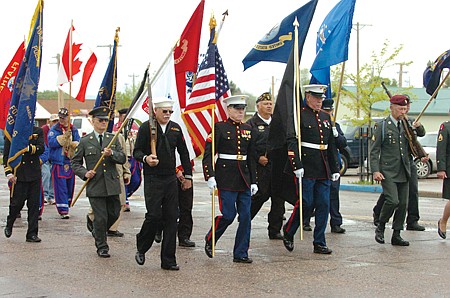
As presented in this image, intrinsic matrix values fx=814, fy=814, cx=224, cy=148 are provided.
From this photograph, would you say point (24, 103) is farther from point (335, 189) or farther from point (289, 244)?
point (335, 189)

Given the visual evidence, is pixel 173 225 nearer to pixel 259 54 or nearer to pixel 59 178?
pixel 259 54

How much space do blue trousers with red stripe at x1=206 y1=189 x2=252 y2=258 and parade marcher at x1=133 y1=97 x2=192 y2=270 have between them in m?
0.64

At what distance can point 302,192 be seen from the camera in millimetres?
9805

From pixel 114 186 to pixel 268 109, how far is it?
265 cm

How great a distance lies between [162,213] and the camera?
8.78 m

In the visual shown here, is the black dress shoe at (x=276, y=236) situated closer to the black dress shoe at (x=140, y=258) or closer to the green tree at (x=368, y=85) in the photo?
the black dress shoe at (x=140, y=258)

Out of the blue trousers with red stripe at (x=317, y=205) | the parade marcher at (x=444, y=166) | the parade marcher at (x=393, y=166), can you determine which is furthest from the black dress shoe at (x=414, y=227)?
the blue trousers with red stripe at (x=317, y=205)

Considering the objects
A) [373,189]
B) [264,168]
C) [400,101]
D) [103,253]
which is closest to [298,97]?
[400,101]

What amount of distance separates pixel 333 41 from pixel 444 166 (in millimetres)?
2298

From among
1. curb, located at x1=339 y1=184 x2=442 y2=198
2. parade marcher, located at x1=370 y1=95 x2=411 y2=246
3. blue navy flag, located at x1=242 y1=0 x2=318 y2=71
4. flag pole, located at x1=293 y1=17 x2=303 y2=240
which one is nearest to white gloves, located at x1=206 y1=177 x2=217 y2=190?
flag pole, located at x1=293 y1=17 x2=303 y2=240

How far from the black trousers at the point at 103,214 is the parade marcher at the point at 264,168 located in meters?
2.21

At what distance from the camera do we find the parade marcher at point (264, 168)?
441 inches

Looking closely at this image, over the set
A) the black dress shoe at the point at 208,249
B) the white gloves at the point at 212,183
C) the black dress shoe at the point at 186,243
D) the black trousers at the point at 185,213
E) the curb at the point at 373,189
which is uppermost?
the white gloves at the point at 212,183

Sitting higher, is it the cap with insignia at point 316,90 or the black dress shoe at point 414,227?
the cap with insignia at point 316,90
